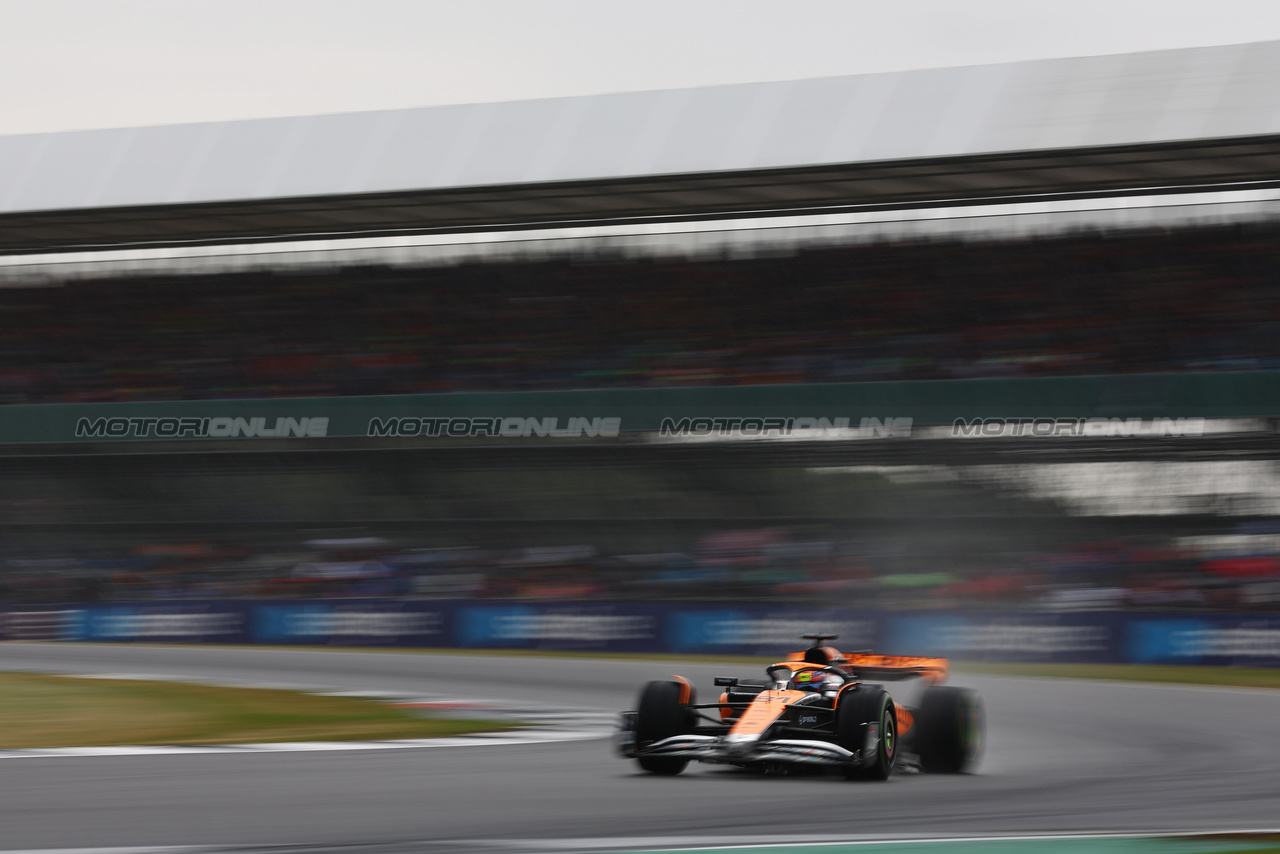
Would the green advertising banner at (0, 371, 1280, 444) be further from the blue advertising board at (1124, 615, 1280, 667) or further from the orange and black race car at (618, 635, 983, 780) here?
the orange and black race car at (618, 635, 983, 780)

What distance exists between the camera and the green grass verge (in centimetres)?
988

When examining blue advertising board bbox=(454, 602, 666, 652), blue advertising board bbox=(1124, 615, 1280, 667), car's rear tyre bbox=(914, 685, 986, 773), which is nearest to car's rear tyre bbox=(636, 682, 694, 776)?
car's rear tyre bbox=(914, 685, 986, 773)

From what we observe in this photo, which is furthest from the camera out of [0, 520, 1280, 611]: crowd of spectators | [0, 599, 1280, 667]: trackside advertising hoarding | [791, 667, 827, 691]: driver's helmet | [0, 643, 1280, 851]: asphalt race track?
[0, 520, 1280, 611]: crowd of spectators

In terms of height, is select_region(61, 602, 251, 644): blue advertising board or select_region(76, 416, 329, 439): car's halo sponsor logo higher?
select_region(76, 416, 329, 439): car's halo sponsor logo

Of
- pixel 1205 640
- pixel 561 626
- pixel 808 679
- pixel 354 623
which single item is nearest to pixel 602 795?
pixel 808 679

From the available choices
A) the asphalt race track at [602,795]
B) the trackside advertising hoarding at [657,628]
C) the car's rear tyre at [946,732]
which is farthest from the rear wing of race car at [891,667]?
the trackside advertising hoarding at [657,628]

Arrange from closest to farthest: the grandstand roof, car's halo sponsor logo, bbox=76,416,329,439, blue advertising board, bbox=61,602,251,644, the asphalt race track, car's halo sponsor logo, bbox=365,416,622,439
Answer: the asphalt race track < the grandstand roof < blue advertising board, bbox=61,602,251,644 < car's halo sponsor logo, bbox=365,416,622,439 < car's halo sponsor logo, bbox=76,416,329,439

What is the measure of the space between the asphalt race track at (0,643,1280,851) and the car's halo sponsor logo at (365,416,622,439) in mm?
11776

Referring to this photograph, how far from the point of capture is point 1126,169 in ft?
68.8

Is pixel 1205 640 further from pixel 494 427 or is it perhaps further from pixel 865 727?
pixel 494 427

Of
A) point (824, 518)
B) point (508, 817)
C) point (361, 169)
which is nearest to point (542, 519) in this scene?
point (824, 518)

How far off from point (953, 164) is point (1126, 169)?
2.35m

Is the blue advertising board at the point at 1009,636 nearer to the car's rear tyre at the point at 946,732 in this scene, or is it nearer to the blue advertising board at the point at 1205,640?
the blue advertising board at the point at 1205,640

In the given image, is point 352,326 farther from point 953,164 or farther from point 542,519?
point 953,164
